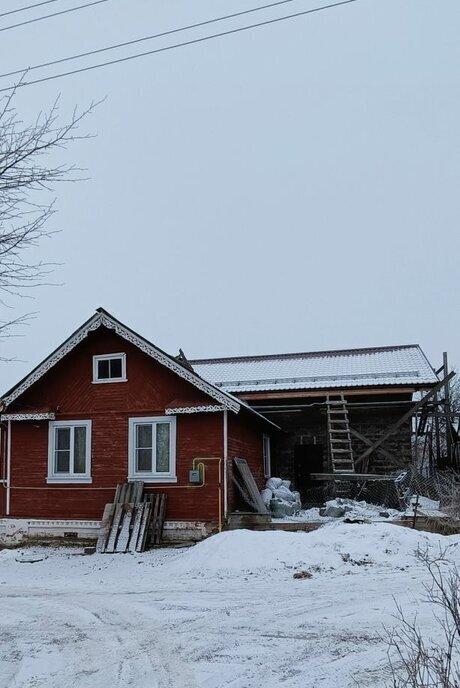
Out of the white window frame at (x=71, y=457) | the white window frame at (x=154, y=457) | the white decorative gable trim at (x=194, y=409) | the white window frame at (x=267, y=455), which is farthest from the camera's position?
the white window frame at (x=267, y=455)

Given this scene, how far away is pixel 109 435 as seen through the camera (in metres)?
18.4

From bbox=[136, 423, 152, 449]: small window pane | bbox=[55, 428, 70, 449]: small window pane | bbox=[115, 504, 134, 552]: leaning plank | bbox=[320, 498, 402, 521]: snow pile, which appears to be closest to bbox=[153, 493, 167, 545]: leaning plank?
bbox=[115, 504, 134, 552]: leaning plank

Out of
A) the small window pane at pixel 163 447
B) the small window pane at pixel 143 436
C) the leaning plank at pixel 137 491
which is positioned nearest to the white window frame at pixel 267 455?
the small window pane at pixel 163 447

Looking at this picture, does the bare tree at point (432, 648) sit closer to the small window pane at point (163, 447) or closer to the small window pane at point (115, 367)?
A: the small window pane at point (163, 447)

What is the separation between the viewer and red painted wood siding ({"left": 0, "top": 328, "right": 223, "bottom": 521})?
1750 cm

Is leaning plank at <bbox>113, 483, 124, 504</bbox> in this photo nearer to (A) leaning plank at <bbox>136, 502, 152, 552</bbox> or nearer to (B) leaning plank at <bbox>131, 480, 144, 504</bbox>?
(B) leaning plank at <bbox>131, 480, 144, 504</bbox>

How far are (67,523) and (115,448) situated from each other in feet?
7.56

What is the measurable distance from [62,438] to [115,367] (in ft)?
7.83

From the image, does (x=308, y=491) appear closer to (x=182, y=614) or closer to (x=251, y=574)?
(x=251, y=574)

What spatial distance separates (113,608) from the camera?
10438mm

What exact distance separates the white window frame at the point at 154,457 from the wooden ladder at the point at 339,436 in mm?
5099

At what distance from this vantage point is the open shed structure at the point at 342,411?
2186 centimetres

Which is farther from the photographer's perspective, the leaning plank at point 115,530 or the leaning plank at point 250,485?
the leaning plank at point 250,485

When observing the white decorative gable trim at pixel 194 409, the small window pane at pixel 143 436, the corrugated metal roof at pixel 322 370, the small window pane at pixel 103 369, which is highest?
the corrugated metal roof at pixel 322 370
